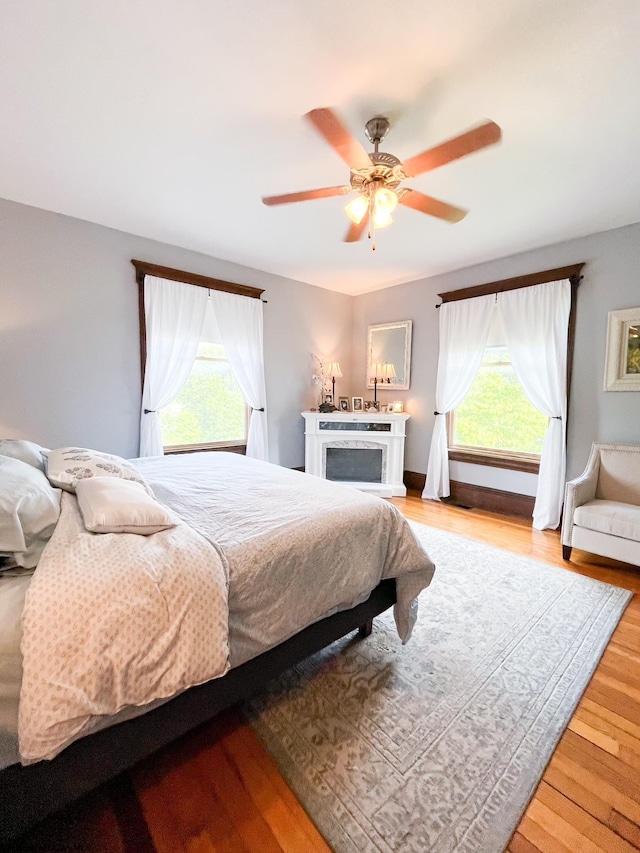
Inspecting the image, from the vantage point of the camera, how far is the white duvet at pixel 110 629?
0.85 meters

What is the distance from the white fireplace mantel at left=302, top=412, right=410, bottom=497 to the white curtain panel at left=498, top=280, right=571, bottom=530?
1446 mm

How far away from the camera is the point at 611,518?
2609 millimetres

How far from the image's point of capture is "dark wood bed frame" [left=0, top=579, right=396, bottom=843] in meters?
0.90

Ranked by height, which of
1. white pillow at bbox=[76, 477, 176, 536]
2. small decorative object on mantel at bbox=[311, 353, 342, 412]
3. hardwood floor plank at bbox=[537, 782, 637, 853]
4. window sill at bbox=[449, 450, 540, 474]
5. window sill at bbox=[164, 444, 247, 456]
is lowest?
hardwood floor plank at bbox=[537, 782, 637, 853]

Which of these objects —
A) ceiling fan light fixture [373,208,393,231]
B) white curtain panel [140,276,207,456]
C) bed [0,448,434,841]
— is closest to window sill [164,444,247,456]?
white curtain panel [140,276,207,456]

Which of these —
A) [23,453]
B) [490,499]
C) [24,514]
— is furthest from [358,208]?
[490,499]

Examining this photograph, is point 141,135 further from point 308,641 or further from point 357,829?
point 357,829

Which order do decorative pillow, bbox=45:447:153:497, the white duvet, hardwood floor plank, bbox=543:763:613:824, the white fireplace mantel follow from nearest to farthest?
the white duvet < hardwood floor plank, bbox=543:763:613:824 < decorative pillow, bbox=45:447:153:497 < the white fireplace mantel

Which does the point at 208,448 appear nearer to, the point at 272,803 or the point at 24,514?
the point at 24,514

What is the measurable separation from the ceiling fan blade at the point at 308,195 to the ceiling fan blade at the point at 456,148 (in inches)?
13.5

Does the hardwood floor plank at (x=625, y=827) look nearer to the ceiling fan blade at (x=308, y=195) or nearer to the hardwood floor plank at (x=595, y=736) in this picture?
the hardwood floor plank at (x=595, y=736)

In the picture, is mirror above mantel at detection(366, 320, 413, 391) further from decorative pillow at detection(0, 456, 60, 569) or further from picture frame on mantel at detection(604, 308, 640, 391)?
decorative pillow at detection(0, 456, 60, 569)

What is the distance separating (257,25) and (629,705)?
3263 millimetres

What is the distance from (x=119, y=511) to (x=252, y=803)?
3.50 ft
